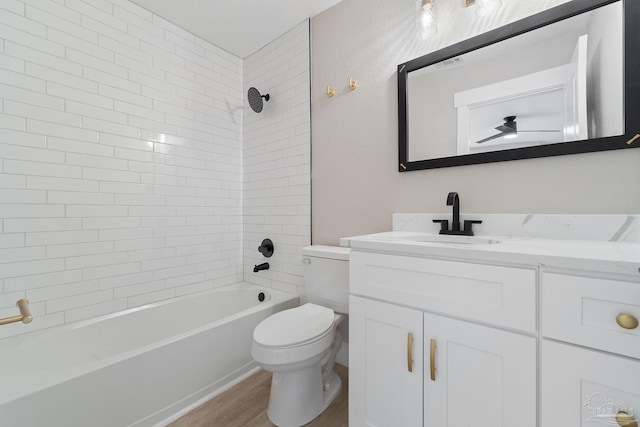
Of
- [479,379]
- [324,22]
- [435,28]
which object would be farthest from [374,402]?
[324,22]

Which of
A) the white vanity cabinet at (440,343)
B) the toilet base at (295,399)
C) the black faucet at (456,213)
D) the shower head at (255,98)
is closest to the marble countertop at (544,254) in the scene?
the white vanity cabinet at (440,343)

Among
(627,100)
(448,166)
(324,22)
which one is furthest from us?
(324,22)

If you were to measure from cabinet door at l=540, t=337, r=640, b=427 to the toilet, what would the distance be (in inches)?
35.1

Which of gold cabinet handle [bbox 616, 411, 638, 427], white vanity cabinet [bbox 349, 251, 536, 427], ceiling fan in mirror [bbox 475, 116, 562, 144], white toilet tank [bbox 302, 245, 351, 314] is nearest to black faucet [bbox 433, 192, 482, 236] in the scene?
ceiling fan in mirror [bbox 475, 116, 562, 144]

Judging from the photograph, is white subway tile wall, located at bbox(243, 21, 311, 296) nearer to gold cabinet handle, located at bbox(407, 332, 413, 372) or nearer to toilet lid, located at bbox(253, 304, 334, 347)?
toilet lid, located at bbox(253, 304, 334, 347)

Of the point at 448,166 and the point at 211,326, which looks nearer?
the point at 448,166

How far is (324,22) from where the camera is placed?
75.9 inches

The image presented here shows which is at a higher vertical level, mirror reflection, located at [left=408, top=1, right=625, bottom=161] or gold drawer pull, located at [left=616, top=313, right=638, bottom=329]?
mirror reflection, located at [left=408, top=1, right=625, bottom=161]

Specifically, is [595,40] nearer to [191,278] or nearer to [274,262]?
[274,262]

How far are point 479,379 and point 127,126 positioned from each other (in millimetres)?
2356

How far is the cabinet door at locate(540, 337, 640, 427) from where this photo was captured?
0.63 meters

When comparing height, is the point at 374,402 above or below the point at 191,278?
below

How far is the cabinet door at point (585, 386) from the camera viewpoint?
633 mm

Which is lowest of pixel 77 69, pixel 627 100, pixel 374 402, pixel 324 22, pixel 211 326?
pixel 374 402
